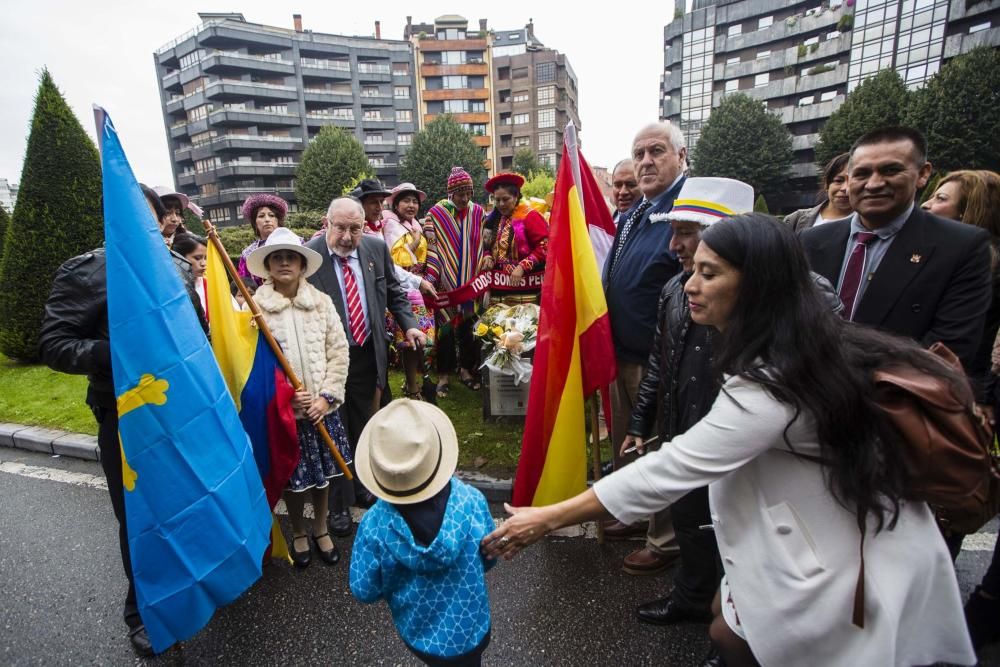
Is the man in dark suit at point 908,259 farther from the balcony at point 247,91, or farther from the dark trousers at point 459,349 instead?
the balcony at point 247,91

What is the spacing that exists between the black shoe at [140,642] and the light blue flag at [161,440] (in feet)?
1.62

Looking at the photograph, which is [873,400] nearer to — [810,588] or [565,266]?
[810,588]

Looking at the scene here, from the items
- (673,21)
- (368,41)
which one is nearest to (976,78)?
(673,21)

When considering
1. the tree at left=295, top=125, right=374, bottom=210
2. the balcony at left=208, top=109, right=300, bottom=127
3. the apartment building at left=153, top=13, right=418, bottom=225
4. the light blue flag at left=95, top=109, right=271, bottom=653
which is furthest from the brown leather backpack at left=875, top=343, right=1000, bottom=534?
the balcony at left=208, top=109, right=300, bottom=127

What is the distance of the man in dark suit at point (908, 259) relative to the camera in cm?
223

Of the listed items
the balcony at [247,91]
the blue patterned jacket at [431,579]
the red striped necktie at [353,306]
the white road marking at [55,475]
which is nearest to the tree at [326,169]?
the balcony at [247,91]

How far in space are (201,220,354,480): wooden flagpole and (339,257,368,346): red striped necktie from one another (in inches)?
29.7

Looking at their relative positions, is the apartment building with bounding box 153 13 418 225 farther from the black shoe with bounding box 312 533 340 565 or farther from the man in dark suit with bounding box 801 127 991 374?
the man in dark suit with bounding box 801 127 991 374

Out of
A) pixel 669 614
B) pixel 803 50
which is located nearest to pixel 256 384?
pixel 669 614

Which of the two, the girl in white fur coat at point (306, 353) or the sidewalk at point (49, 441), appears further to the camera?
the sidewalk at point (49, 441)

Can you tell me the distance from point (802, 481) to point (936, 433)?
0.32 meters

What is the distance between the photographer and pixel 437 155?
1565 inches

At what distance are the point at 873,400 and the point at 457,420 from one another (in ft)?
13.9

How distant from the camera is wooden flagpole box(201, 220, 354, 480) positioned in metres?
2.67
